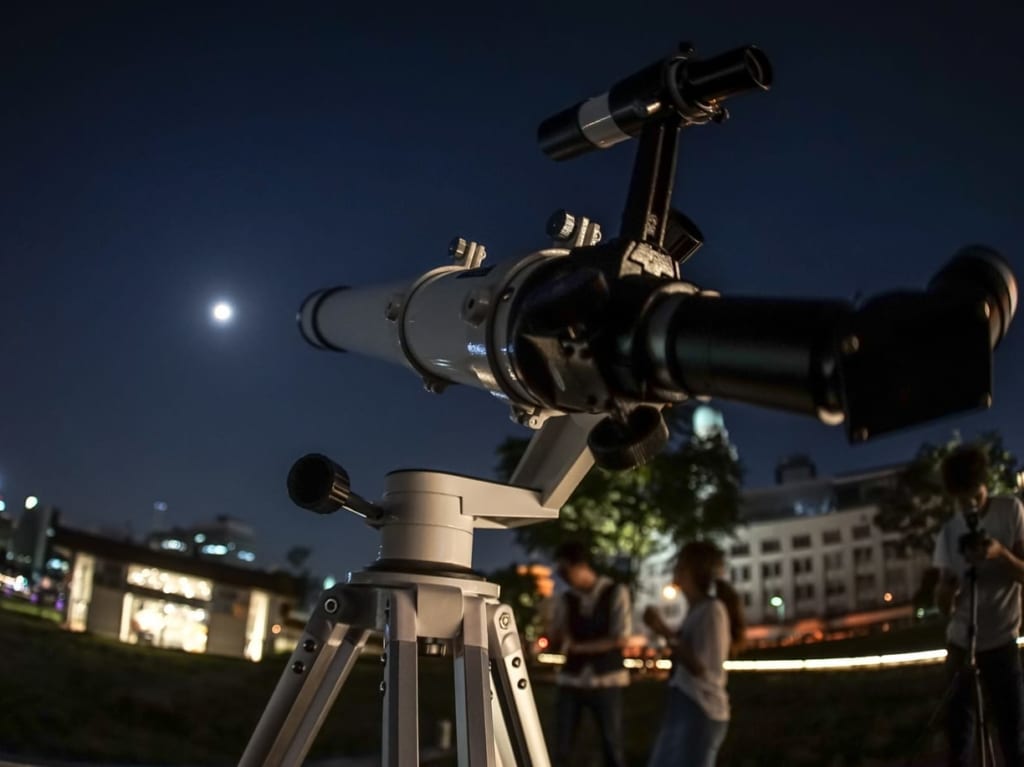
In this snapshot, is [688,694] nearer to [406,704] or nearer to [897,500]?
[406,704]

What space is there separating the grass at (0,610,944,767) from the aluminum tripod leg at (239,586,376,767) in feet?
11.6

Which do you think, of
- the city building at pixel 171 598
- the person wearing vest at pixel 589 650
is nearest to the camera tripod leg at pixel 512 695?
the person wearing vest at pixel 589 650

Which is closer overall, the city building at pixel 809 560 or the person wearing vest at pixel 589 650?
the person wearing vest at pixel 589 650

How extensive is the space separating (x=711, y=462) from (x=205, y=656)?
1173 centimetres

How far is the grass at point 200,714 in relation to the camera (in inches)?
208

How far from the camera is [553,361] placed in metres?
0.96

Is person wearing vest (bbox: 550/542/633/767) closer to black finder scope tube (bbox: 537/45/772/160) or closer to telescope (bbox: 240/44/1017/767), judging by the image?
telescope (bbox: 240/44/1017/767)

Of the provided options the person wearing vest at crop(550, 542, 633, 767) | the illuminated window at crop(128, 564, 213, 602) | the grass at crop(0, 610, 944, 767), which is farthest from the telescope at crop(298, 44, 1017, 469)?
the illuminated window at crop(128, 564, 213, 602)

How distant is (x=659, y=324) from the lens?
85cm

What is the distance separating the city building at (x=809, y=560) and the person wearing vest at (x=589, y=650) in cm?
3711

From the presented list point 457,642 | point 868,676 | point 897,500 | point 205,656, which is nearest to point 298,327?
point 457,642

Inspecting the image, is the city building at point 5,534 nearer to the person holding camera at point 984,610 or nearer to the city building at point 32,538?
the city building at point 32,538

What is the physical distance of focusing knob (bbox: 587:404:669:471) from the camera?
971 millimetres

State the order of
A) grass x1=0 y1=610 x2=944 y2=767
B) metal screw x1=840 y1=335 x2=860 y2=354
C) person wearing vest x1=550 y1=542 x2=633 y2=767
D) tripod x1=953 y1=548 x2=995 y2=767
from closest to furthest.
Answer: metal screw x1=840 y1=335 x2=860 y2=354
tripod x1=953 y1=548 x2=995 y2=767
person wearing vest x1=550 y1=542 x2=633 y2=767
grass x1=0 y1=610 x2=944 y2=767
